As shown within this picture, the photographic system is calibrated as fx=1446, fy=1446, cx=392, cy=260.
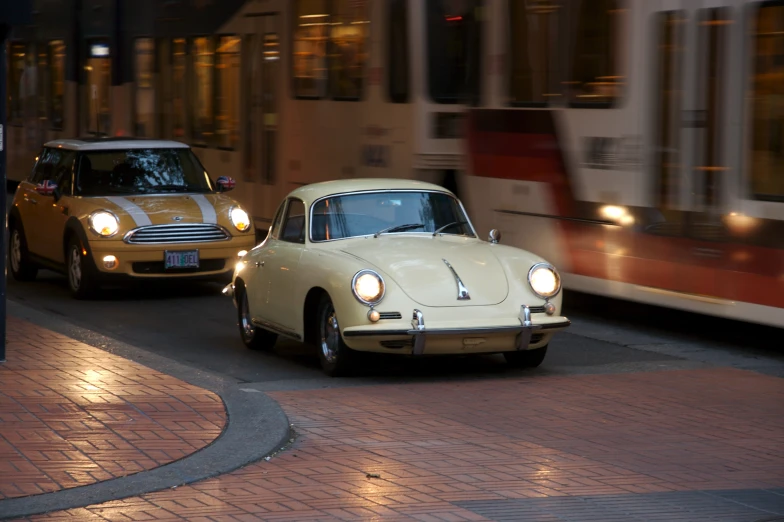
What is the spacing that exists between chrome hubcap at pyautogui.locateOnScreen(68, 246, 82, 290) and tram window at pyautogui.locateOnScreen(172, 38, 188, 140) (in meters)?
6.94

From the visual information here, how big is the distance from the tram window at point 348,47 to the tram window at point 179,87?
4.92 meters

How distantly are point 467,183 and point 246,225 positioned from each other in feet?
7.68

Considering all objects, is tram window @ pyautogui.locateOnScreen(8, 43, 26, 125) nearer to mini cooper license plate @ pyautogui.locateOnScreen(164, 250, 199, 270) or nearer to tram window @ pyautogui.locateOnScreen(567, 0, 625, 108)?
mini cooper license plate @ pyautogui.locateOnScreen(164, 250, 199, 270)

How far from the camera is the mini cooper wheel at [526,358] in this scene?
10.4m

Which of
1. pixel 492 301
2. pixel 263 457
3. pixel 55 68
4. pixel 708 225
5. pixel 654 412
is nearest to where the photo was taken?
pixel 263 457

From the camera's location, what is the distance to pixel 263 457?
7.49 m

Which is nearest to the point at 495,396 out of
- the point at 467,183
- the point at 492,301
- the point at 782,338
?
the point at 492,301

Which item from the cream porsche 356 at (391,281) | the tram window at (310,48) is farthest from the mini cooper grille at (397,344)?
the tram window at (310,48)

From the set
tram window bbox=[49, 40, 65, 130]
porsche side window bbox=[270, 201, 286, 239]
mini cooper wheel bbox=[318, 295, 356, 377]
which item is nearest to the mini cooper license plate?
porsche side window bbox=[270, 201, 286, 239]

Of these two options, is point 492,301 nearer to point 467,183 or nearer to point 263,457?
point 263,457

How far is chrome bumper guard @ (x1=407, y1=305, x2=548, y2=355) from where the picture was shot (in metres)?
9.54

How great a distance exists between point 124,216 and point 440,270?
545cm

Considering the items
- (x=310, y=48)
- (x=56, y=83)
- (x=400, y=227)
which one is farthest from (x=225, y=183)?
(x=56, y=83)

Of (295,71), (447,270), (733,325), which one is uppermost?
(295,71)
